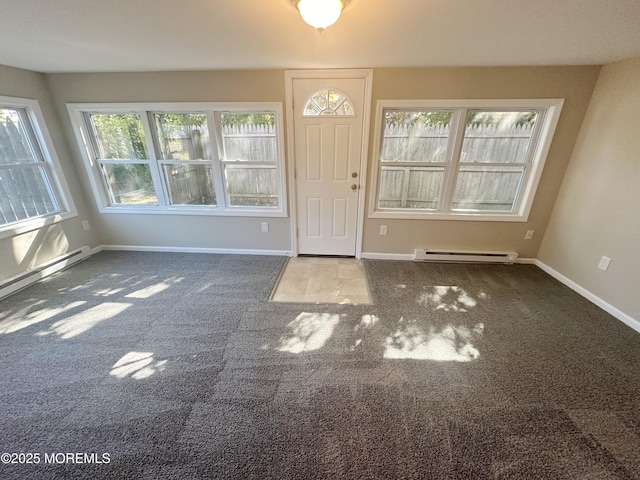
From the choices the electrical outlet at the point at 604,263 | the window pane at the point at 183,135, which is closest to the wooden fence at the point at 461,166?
the electrical outlet at the point at 604,263

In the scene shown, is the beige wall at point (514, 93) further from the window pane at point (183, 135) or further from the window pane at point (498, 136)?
the window pane at point (183, 135)

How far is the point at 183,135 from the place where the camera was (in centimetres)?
300

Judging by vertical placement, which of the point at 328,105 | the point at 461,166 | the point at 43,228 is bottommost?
the point at 43,228

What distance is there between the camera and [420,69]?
8.21 ft

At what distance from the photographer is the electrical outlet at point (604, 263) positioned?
2293 millimetres

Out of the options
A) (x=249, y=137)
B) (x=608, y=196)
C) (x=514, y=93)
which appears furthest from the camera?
(x=249, y=137)

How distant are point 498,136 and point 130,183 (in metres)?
4.49

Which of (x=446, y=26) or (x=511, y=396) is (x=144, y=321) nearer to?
(x=511, y=396)

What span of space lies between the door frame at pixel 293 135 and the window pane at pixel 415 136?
0.80 feet

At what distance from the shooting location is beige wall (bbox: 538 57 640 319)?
211 cm

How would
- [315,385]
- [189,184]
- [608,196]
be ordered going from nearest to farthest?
[315,385] → [608,196] → [189,184]

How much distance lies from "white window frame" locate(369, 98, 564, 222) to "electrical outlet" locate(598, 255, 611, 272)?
768mm

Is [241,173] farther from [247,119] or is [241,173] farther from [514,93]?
[514,93]

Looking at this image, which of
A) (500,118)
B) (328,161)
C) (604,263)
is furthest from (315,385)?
(500,118)
